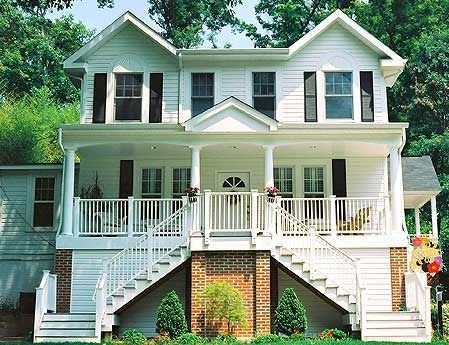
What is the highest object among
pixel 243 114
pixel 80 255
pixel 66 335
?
pixel 243 114

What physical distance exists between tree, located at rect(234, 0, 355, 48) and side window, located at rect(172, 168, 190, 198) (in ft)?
55.6

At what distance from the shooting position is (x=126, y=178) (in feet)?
72.8

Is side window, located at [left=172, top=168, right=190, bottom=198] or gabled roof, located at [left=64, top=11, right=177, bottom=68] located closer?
gabled roof, located at [left=64, top=11, right=177, bottom=68]

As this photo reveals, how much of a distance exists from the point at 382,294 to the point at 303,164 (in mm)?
4791

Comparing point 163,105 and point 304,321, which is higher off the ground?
point 163,105

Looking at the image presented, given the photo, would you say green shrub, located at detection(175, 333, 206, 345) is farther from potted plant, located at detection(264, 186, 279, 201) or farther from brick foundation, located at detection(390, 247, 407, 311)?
brick foundation, located at detection(390, 247, 407, 311)

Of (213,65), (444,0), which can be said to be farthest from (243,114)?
(444,0)

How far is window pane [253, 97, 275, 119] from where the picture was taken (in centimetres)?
2194

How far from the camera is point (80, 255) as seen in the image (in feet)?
64.4

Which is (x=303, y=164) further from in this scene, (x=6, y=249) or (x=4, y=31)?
(x=4, y=31)

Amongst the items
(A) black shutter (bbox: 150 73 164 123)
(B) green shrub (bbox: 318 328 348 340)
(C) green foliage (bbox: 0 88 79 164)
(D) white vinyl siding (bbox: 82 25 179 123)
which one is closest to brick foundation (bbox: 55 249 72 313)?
(A) black shutter (bbox: 150 73 164 123)

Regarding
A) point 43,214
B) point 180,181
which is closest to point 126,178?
point 180,181

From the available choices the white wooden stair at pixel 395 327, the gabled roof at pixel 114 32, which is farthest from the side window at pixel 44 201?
the white wooden stair at pixel 395 327

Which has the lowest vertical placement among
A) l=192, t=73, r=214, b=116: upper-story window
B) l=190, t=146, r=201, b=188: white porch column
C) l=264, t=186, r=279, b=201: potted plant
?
l=264, t=186, r=279, b=201: potted plant
